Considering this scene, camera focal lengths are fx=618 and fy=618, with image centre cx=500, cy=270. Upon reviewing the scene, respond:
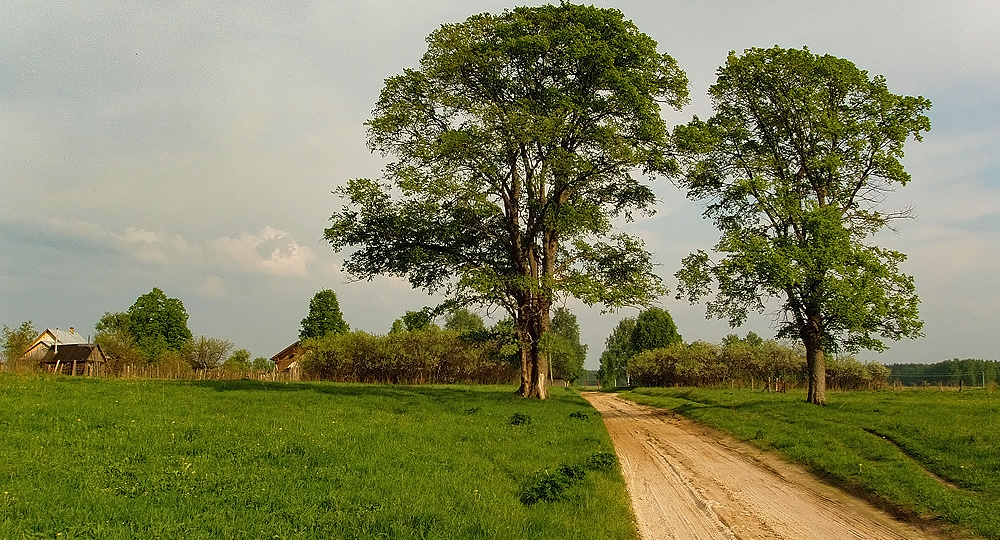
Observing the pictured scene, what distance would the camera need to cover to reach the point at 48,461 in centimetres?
963

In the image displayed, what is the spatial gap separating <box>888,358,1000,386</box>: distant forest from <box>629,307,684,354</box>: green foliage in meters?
34.0

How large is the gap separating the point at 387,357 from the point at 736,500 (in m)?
70.3

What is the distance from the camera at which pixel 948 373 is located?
122 m

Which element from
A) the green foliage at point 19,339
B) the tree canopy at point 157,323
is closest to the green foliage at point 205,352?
the tree canopy at point 157,323

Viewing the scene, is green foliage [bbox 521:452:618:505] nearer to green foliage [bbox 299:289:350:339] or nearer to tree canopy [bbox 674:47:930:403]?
tree canopy [bbox 674:47:930:403]

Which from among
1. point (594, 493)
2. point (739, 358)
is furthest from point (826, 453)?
point (739, 358)

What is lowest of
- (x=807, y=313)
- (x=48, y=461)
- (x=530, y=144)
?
(x=48, y=461)

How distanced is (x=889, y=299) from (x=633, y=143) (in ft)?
44.2

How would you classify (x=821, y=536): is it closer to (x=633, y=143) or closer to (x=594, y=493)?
(x=594, y=493)

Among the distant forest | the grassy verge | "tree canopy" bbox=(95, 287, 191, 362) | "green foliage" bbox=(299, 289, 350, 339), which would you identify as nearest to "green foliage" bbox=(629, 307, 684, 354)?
the distant forest

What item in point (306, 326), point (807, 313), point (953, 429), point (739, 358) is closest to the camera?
point (953, 429)

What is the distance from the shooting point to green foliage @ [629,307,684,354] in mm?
111062

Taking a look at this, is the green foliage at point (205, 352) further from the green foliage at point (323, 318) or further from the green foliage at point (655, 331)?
the green foliage at point (655, 331)

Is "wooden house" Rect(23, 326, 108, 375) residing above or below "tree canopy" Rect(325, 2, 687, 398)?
below
